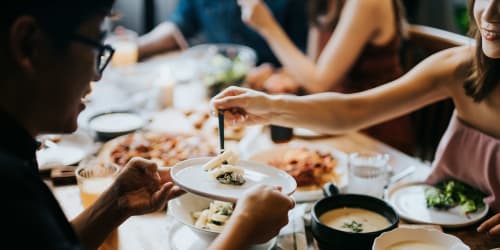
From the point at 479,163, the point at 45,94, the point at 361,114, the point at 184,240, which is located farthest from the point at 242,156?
the point at 45,94

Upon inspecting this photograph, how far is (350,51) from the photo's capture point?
2.61 m

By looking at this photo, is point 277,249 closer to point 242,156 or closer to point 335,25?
point 242,156

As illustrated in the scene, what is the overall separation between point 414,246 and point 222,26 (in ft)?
7.65

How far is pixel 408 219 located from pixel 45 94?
1026mm

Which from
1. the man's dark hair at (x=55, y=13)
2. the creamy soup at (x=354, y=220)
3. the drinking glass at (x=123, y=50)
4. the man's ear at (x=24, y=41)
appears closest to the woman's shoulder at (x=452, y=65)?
the creamy soup at (x=354, y=220)

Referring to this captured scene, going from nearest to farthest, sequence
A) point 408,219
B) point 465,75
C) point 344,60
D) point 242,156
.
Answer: point 408,219, point 465,75, point 242,156, point 344,60

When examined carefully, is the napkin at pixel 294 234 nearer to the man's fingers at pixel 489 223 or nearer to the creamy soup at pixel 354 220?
the creamy soup at pixel 354 220

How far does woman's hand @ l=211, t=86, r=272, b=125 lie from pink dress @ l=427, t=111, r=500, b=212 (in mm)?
531

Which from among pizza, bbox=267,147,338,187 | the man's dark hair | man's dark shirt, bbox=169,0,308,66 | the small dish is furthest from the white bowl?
man's dark shirt, bbox=169,0,308,66

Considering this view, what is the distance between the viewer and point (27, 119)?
1.04 metres

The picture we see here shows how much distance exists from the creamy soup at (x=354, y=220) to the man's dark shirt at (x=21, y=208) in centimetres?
72

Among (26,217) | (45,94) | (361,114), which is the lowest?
(361,114)

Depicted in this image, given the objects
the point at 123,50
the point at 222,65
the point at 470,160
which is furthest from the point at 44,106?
the point at 123,50

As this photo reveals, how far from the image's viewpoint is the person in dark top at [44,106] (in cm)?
93
